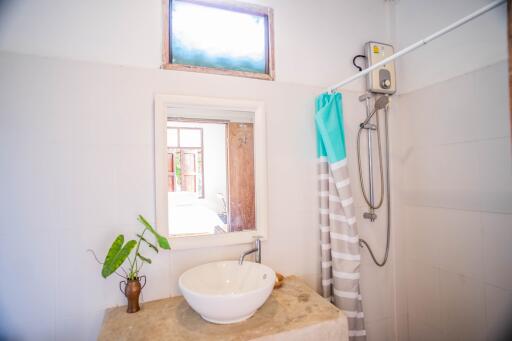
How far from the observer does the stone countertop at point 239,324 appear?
0.91 m

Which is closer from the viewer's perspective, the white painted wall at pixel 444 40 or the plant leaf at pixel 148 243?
the plant leaf at pixel 148 243

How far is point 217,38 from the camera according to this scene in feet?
4.44

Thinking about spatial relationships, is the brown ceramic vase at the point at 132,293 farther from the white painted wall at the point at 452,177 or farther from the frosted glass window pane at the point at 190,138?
the white painted wall at the point at 452,177

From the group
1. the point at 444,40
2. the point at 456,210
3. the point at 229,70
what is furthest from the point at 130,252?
the point at 444,40

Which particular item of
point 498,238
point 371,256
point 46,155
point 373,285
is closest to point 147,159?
point 46,155

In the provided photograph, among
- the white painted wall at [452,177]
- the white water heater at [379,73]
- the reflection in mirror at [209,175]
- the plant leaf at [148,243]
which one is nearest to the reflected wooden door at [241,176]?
the reflection in mirror at [209,175]

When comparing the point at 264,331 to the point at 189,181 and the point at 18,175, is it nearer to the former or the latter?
the point at 189,181

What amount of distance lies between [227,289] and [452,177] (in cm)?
135

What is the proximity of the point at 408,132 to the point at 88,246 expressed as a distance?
193 centimetres

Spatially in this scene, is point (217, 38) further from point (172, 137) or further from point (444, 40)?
point (444, 40)

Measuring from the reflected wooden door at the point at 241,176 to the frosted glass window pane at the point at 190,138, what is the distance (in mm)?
169

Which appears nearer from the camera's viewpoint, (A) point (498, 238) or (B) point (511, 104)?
(B) point (511, 104)

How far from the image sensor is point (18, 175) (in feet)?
3.47

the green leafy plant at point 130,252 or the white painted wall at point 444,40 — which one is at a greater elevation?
the white painted wall at point 444,40
